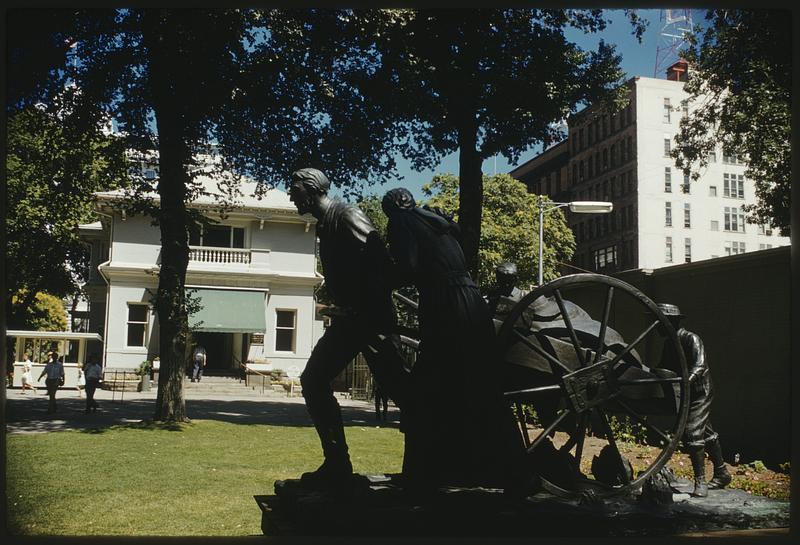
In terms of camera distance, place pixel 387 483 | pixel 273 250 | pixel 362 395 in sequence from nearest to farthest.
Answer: pixel 387 483
pixel 362 395
pixel 273 250

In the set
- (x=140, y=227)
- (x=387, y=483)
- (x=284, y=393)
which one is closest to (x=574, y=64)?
(x=387, y=483)

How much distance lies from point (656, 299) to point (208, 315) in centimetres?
2181

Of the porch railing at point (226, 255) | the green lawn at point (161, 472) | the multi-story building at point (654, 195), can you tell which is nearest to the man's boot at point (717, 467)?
the green lawn at point (161, 472)

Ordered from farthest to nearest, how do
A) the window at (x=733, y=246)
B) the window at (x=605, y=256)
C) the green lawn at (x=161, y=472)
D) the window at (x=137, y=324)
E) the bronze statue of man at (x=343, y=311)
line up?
the window at (x=605, y=256), the window at (x=733, y=246), the window at (x=137, y=324), the green lawn at (x=161, y=472), the bronze statue of man at (x=343, y=311)

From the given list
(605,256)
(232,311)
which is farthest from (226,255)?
(605,256)

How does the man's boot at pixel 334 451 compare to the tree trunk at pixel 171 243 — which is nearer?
the man's boot at pixel 334 451

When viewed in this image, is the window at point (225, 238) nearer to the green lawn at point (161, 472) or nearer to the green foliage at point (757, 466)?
the green lawn at point (161, 472)

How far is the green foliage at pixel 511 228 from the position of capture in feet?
134

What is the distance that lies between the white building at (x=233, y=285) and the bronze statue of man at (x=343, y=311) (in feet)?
86.4

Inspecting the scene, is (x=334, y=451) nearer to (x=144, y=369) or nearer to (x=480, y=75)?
(x=480, y=75)

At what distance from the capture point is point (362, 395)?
1106 inches

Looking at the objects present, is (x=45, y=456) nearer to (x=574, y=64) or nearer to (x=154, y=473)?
(x=154, y=473)

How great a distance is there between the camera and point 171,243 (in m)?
16.9

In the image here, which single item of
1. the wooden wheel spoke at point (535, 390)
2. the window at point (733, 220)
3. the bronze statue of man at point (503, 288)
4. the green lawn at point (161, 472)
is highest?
the window at point (733, 220)
